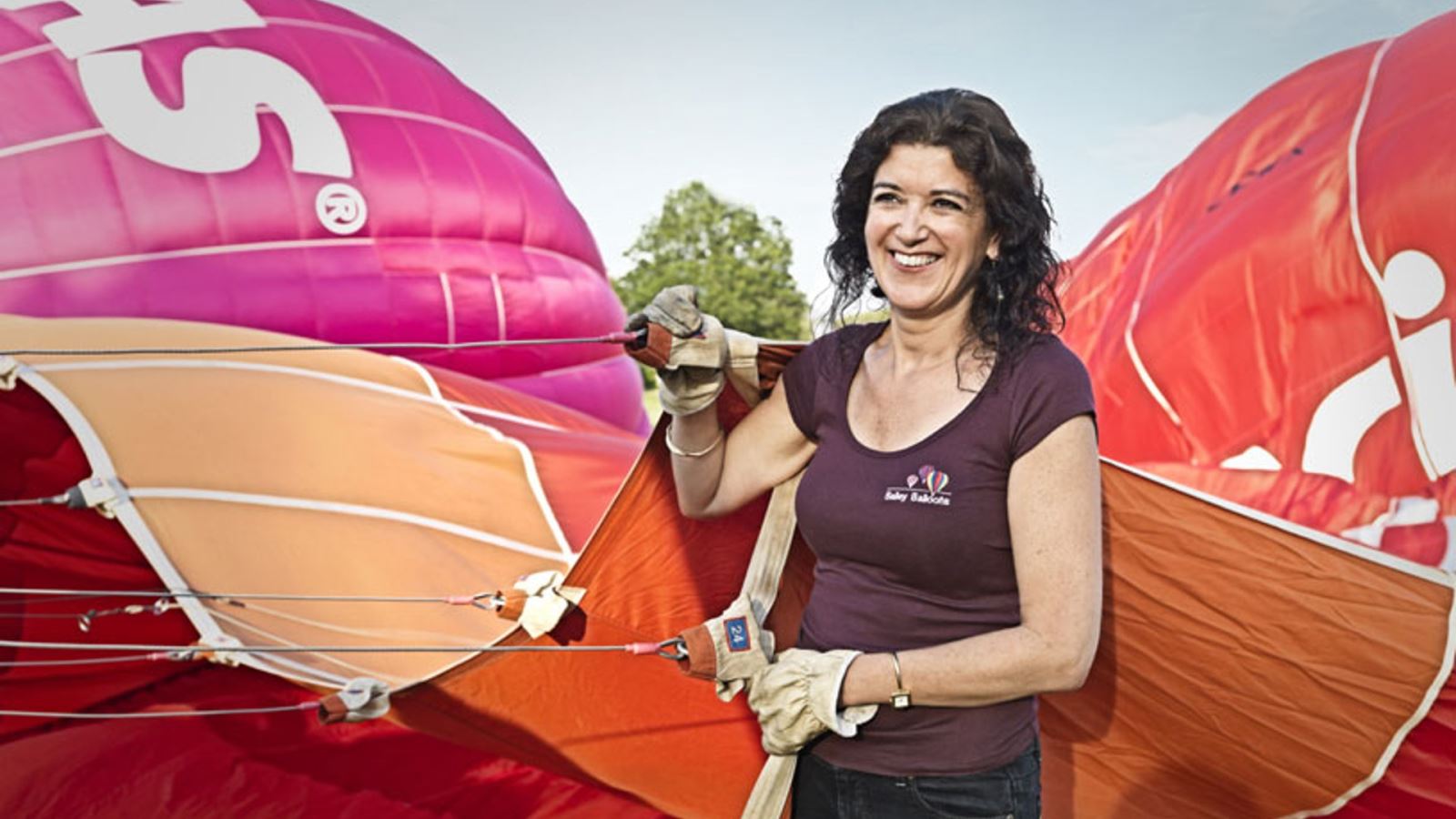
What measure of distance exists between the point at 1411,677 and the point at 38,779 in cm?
238

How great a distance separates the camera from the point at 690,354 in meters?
1.34

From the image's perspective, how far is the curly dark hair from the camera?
1.17 metres

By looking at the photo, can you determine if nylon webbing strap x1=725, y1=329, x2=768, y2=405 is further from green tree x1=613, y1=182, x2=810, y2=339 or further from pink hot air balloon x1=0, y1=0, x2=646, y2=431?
green tree x1=613, y1=182, x2=810, y2=339

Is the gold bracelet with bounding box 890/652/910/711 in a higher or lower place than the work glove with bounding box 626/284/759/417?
lower

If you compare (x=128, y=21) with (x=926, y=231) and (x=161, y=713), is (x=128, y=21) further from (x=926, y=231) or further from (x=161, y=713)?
(x=926, y=231)

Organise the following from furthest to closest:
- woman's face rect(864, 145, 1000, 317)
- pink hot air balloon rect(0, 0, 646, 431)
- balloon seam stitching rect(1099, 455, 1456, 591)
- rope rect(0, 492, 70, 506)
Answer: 1. pink hot air balloon rect(0, 0, 646, 431)
2. rope rect(0, 492, 70, 506)
3. balloon seam stitching rect(1099, 455, 1456, 591)
4. woman's face rect(864, 145, 1000, 317)

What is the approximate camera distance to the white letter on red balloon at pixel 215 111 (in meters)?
3.35

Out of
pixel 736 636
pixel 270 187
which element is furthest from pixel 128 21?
pixel 736 636

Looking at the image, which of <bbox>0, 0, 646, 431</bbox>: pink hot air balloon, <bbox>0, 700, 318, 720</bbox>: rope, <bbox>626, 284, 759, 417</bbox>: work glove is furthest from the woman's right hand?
<bbox>0, 0, 646, 431</bbox>: pink hot air balloon

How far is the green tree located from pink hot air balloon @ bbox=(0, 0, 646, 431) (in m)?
16.2

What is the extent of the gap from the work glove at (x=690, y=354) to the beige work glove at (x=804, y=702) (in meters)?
0.36

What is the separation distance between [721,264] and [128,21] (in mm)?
19408

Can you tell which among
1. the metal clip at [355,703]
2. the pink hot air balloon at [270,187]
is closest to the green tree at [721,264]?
the pink hot air balloon at [270,187]

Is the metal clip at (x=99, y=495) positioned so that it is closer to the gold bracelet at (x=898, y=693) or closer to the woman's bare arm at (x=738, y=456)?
the woman's bare arm at (x=738, y=456)
